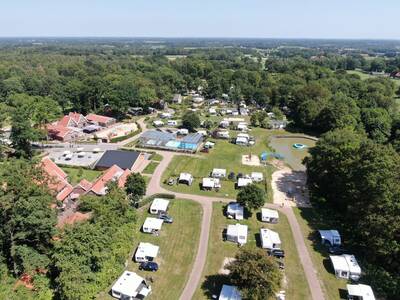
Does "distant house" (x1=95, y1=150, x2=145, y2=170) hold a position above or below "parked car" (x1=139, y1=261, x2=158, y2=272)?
above

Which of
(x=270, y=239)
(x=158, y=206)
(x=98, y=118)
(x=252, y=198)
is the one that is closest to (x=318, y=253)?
(x=270, y=239)

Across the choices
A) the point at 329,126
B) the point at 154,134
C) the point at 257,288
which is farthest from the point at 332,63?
the point at 257,288


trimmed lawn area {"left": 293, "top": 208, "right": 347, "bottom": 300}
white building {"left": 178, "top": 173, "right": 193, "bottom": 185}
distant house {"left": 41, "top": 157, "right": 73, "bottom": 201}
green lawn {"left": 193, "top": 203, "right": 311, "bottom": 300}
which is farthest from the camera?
white building {"left": 178, "top": 173, "right": 193, "bottom": 185}

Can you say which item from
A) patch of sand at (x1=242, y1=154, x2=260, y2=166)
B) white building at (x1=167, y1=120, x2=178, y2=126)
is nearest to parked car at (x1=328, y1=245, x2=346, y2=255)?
patch of sand at (x1=242, y1=154, x2=260, y2=166)

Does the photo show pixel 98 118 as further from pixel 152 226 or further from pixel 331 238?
pixel 331 238

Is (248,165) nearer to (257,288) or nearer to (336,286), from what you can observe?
(336,286)

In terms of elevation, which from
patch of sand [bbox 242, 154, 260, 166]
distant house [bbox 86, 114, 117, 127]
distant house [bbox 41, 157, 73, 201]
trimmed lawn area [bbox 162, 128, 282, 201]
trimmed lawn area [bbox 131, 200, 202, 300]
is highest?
distant house [bbox 41, 157, 73, 201]

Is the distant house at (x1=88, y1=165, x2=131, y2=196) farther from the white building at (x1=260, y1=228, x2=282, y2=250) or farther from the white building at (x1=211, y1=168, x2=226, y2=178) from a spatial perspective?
the white building at (x1=260, y1=228, x2=282, y2=250)

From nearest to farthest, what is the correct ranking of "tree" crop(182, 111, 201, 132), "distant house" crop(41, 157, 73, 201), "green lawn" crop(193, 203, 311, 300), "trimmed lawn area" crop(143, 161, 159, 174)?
1. "green lawn" crop(193, 203, 311, 300)
2. "distant house" crop(41, 157, 73, 201)
3. "trimmed lawn area" crop(143, 161, 159, 174)
4. "tree" crop(182, 111, 201, 132)
